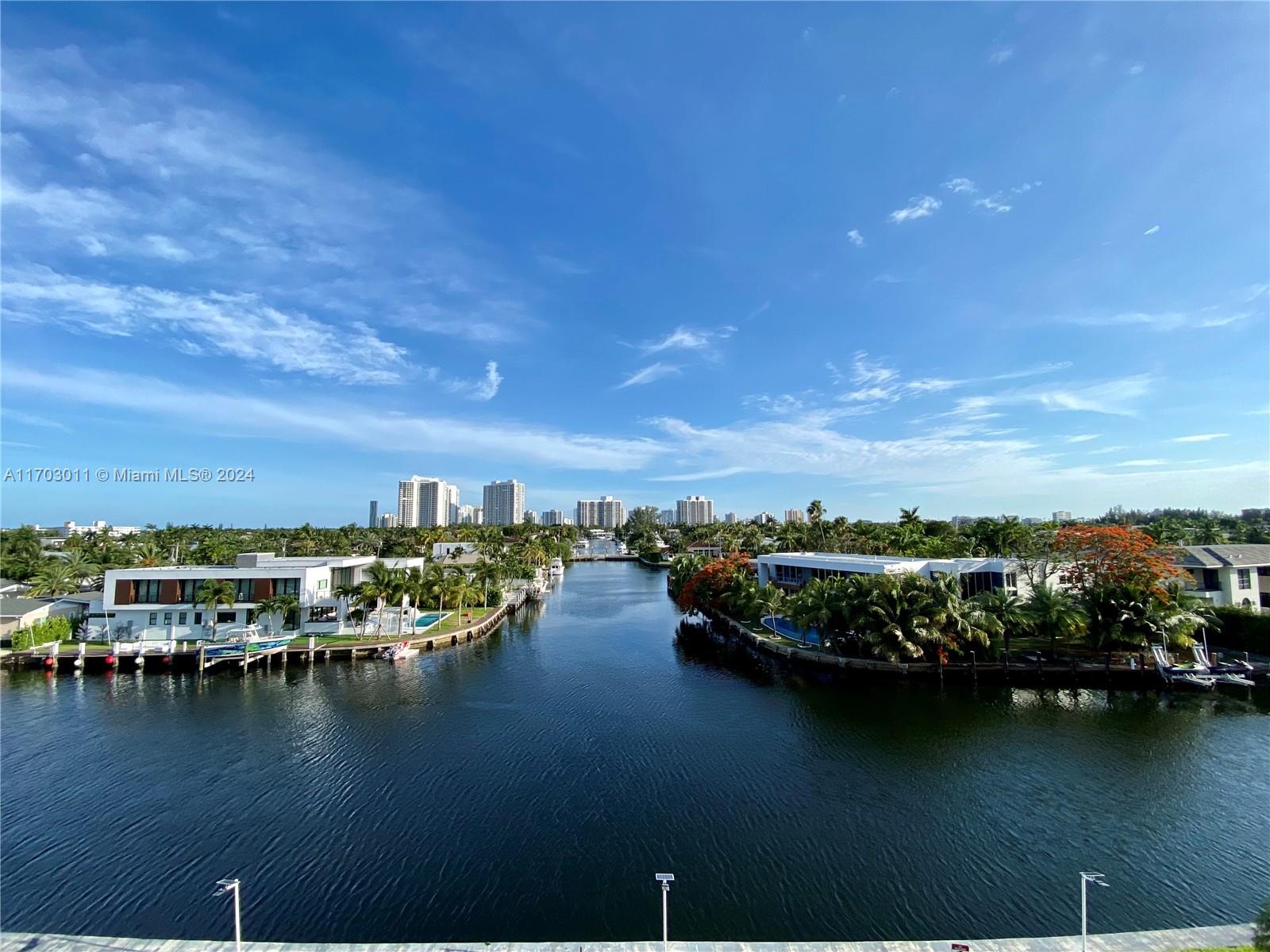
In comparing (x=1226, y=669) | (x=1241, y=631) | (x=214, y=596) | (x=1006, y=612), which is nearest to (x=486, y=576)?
(x=214, y=596)

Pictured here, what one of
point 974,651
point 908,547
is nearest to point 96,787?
point 974,651

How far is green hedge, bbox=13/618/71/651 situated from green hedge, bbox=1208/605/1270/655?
8668 cm

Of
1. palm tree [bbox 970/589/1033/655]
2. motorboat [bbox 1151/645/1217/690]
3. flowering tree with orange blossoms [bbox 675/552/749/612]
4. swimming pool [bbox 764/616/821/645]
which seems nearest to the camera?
motorboat [bbox 1151/645/1217/690]

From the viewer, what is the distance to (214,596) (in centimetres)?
4400

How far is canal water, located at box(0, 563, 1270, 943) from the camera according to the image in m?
15.2

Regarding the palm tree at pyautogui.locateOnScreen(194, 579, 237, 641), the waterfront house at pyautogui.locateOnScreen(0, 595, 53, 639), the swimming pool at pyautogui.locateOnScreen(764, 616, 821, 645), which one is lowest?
the swimming pool at pyautogui.locateOnScreen(764, 616, 821, 645)

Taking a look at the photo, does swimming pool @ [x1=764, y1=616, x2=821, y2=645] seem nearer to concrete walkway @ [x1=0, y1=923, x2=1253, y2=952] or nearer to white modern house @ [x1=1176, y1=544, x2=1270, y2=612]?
concrete walkway @ [x1=0, y1=923, x2=1253, y2=952]

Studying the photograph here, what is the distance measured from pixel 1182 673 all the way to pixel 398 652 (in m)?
53.3

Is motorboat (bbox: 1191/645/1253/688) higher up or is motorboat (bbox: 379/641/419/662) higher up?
motorboat (bbox: 1191/645/1253/688)

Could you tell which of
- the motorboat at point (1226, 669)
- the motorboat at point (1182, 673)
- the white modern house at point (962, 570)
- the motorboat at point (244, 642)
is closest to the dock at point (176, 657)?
the motorboat at point (244, 642)

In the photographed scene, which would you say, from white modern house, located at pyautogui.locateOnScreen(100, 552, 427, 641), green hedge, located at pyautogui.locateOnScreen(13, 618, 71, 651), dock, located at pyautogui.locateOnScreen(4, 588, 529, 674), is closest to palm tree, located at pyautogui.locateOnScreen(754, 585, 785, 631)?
dock, located at pyautogui.locateOnScreen(4, 588, 529, 674)

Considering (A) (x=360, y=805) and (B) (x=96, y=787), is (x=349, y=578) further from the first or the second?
(A) (x=360, y=805)

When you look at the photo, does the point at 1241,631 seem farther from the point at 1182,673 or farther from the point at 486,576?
the point at 486,576

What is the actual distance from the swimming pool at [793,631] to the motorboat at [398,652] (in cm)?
3103
